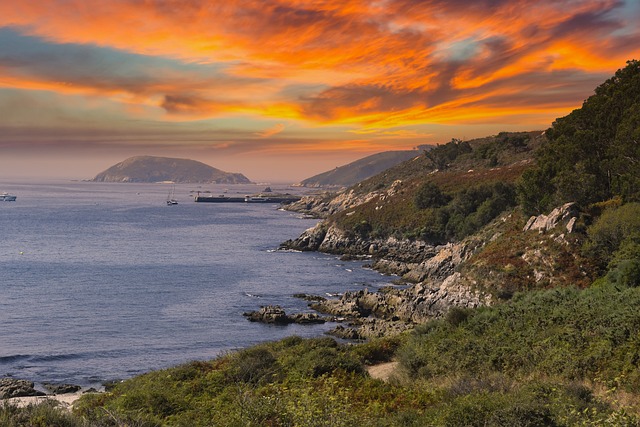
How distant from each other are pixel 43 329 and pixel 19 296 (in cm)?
1669

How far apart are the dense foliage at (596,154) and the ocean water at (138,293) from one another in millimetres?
25205

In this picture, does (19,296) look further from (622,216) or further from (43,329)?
(622,216)

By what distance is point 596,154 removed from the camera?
59.9m

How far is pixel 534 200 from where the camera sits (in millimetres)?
63469

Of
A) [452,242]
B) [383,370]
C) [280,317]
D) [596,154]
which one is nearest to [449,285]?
[280,317]

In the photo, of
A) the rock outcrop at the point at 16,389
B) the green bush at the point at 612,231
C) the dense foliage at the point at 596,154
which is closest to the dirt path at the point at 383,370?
the rock outcrop at the point at 16,389

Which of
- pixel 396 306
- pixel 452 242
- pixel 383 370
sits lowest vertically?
pixel 396 306

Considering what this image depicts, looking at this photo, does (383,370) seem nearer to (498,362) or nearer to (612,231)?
(498,362)

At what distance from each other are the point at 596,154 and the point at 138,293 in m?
57.6

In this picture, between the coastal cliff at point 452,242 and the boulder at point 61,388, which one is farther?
the coastal cliff at point 452,242

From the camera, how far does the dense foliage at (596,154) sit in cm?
5316

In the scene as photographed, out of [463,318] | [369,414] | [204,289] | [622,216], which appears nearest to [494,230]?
[622,216]

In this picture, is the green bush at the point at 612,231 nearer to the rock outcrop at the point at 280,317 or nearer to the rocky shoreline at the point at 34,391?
the rock outcrop at the point at 280,317

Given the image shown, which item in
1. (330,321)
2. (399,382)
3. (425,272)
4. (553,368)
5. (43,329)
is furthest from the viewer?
(425,272)
